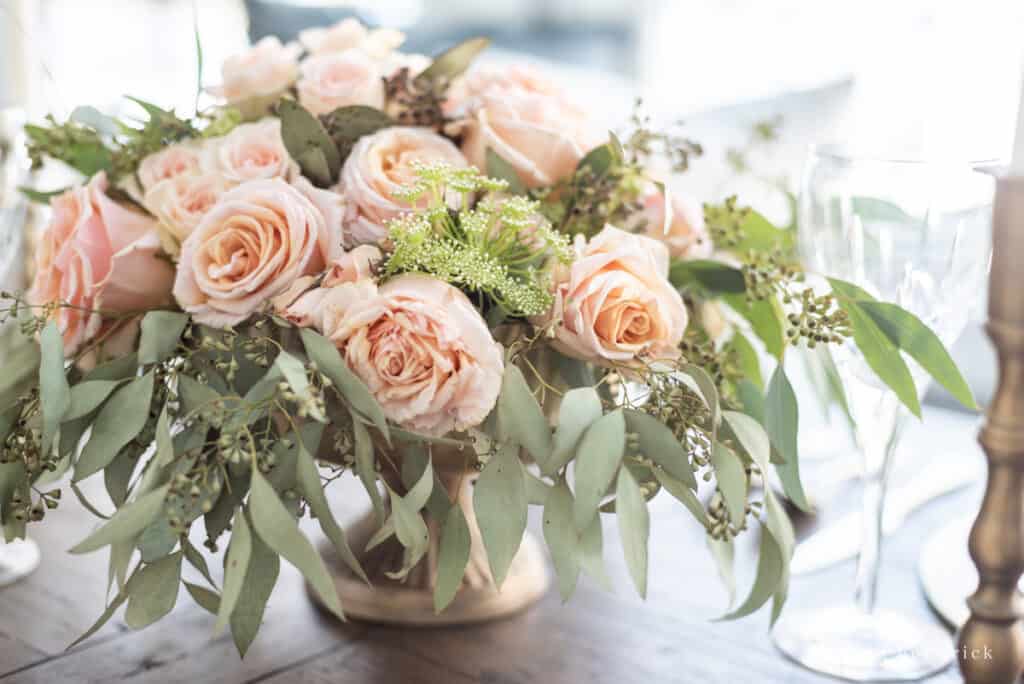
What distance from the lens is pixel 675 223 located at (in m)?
0.85

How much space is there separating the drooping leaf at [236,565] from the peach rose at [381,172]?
23cm

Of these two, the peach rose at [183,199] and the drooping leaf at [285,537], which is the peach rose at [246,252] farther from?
the drooping leaf at [285,537]

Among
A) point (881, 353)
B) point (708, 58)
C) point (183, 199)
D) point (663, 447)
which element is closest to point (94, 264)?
point (183, 199)

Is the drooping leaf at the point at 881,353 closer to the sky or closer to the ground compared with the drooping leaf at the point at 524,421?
closer to the ground

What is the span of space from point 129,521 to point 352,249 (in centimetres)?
24

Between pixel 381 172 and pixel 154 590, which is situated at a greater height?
pixel 381 172

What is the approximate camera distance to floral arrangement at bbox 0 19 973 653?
2.00ft

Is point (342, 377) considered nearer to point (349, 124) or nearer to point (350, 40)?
point (349, 124)

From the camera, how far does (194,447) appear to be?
618 mm

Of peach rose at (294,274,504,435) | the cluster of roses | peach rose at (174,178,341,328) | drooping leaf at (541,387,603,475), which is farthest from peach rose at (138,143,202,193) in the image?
drooping leaf at (541,387,603,475)

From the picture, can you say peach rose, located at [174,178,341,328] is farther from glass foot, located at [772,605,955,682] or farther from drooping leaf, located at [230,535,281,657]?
glass foot, located at [772,605,955,682]

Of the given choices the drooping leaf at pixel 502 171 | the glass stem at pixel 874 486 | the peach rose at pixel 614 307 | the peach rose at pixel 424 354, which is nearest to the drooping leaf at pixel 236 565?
the peach rose at pixel 424 354

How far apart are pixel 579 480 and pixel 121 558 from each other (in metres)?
0.25

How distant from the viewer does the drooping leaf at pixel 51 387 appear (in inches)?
24.6
